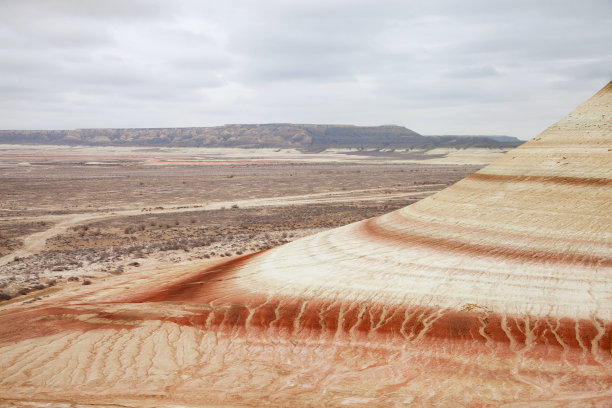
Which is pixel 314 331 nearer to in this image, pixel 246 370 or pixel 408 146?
pixel 246 370

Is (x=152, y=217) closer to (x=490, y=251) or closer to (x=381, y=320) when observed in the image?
(x=490, y=251)

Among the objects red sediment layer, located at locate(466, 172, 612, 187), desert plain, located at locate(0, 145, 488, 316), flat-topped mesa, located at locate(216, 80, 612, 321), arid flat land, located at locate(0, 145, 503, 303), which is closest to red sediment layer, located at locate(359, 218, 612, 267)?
flat-topped mesa, located at locate(216, 80, 612, 321)

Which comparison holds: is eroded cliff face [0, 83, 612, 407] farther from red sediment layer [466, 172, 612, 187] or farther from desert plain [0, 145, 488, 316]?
desert plain [0, 145, 488, 316]

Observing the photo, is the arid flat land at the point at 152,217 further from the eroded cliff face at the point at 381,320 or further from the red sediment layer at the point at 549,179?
the red sediment layer at the point at 549,179

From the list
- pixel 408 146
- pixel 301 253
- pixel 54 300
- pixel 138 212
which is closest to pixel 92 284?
pixel 54 300

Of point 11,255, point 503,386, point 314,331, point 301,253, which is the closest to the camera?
point 503,386
